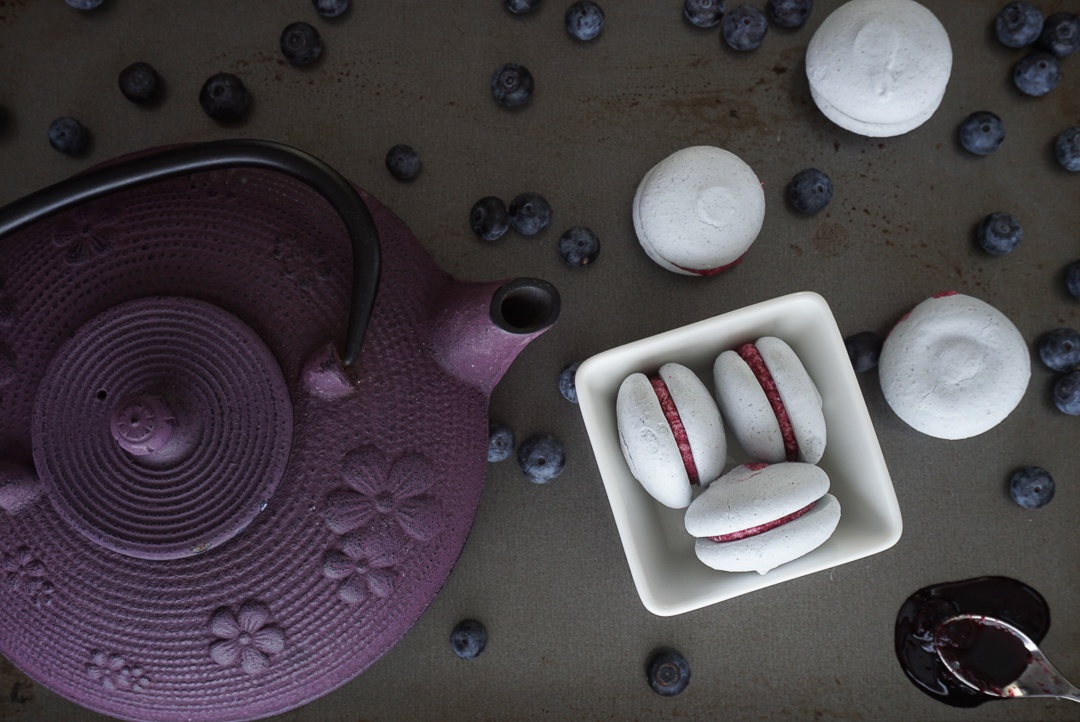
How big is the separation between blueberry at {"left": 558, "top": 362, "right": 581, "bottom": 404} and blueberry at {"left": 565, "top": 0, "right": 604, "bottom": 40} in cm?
32

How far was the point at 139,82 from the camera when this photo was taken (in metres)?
0.73

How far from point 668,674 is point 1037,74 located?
2.15ft

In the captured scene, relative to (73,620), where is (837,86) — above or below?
above

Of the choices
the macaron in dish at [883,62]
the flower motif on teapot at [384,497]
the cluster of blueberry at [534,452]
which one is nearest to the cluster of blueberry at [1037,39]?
the macaron in dish at [883,62]

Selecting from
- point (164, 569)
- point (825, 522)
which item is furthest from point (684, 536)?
point (164, 569)

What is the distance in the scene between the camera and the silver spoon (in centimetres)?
72

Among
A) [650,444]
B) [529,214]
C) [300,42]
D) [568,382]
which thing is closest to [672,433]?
[650,444]

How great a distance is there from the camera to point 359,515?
501 millimetres

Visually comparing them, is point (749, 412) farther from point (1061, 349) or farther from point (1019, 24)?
point (1019, 24)

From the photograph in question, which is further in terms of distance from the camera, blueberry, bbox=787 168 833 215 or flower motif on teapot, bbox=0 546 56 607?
blueberry, bbox=787 168 833 215

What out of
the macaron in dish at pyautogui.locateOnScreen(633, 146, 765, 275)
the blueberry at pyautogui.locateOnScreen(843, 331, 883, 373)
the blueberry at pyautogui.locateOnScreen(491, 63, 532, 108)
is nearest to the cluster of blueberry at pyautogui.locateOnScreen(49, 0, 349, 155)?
the blueberry at pyautogui.locateOnScreen(491, 63, 532, 108)

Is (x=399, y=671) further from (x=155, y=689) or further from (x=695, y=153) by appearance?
(x=695, y=153)

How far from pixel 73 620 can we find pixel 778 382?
0.50m

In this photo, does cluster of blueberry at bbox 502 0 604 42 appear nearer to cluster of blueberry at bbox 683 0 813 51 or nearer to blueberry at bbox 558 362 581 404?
cluster of blueberry at bbox 683 0 813 51
